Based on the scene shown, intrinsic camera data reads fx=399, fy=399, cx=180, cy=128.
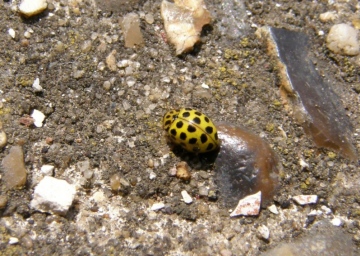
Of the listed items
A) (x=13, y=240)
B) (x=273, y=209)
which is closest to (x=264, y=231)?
(x=273, y=209)

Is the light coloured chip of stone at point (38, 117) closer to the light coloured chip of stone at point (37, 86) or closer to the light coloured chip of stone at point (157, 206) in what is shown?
Answer: the light coloured chip of stone at point (37, 86)

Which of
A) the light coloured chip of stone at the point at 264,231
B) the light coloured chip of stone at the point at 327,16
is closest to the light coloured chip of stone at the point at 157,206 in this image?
Result: the light coloured chip of stone at the point at 264,231

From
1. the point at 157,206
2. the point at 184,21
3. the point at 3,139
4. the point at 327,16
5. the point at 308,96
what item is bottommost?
the point at 157,206

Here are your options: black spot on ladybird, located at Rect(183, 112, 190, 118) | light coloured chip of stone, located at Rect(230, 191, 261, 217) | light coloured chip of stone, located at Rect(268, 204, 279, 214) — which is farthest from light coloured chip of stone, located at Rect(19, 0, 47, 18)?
light coloured chip of stone, located at Rect(268, 204, 279, 214)

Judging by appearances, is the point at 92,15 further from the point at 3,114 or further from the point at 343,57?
the point at 343,57

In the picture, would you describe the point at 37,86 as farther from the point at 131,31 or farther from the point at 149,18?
the point at 149,18
